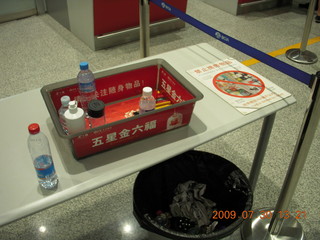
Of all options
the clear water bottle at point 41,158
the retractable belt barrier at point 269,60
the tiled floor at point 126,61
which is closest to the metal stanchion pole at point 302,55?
the tiled floor at point 126,61

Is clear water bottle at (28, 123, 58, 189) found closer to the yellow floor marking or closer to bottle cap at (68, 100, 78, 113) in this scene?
bottle cap at (68, 100, 78, 113)

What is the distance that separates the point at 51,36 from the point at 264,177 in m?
2.28

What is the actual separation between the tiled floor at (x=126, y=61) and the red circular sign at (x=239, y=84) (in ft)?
2.34

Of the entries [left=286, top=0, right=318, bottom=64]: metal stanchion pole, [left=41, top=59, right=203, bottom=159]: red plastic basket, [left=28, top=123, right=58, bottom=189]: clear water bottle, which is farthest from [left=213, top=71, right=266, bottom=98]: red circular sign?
[left=286, top=0, right=318, bottom=64]: metal stanchion pole

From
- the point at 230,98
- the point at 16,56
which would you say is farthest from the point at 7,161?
the point at 16,56

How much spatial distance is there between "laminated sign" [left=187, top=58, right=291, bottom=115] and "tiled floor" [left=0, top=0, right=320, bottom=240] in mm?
708

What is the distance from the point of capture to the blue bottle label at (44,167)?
902 mm

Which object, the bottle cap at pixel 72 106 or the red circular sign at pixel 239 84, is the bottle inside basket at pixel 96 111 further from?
the red circular sign at pixel 239 84

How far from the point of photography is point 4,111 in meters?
1.21

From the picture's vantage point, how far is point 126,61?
2.85 metres

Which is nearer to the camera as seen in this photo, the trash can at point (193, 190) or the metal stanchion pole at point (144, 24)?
the trash can at point (193, 190)

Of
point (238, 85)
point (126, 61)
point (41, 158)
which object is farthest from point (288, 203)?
point (126, 61)

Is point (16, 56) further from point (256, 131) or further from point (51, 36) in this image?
point (256, 131)

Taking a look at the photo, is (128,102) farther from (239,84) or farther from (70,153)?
(239,84)
